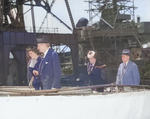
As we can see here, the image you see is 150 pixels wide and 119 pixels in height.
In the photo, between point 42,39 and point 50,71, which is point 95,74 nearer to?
point 50,71

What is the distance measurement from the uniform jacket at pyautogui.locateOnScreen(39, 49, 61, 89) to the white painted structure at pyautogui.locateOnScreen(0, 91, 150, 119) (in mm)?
680

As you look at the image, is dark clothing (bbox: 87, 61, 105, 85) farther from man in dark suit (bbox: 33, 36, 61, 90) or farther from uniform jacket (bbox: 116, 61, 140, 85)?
man in dark suit (bbox: 33, 36, 61, 90)

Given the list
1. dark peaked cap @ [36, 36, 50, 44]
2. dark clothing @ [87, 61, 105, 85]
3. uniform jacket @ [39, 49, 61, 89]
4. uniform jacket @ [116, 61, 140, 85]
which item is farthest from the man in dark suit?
uniform jacket @ [116, 61, 140, 85]

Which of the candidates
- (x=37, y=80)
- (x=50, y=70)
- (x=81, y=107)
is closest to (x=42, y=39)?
(x=50, y=70)

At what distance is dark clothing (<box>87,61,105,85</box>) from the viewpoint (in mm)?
5042

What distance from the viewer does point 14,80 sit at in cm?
533

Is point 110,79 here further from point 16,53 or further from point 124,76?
point 16,53

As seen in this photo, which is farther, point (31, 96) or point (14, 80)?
point (14, 80)

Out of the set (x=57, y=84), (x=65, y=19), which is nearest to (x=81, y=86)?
(x=57, y=84)

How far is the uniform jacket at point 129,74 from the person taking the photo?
4941 mm

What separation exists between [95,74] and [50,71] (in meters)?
0.87

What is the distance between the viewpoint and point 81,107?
13.7ft

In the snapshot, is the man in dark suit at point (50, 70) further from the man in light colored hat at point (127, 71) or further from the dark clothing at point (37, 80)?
the man in light colored hat at point (127, 71)

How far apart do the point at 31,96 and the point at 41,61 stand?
33.8 inches
